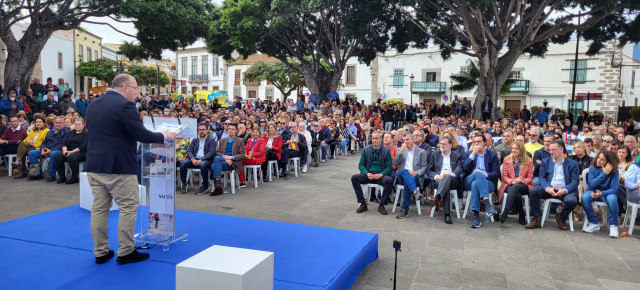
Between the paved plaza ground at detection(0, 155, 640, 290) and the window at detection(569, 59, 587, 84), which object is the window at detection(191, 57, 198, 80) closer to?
the window at detection(569, 59, 587, 84)

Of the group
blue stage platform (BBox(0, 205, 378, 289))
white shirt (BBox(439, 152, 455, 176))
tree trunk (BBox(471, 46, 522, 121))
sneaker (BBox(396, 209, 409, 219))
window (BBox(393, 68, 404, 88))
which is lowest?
sneaker (BBox(396, 209, 409, 219))

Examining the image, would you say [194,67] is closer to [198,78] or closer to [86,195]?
[198,78]

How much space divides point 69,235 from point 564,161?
5.95 metres

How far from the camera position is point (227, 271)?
254 cm

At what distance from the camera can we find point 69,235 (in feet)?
14.7

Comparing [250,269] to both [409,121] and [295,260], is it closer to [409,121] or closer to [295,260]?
[295,260]

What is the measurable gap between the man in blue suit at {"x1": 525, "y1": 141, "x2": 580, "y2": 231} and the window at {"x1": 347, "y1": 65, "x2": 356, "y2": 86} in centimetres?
3529

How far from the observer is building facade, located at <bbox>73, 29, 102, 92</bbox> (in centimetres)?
4038

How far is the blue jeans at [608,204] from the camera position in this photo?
558cm

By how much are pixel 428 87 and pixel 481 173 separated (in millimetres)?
31930

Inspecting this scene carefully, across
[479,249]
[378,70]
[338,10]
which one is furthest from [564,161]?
[378,70]

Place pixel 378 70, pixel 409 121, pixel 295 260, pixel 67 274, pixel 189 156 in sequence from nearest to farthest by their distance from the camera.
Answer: pixel 67 274 < pixel 295 260 < pixel 189 156 < pixel 409 121 < pixel 378 70

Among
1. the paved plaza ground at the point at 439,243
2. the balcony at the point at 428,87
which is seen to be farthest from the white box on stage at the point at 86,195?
the balcony at the point at 428,87

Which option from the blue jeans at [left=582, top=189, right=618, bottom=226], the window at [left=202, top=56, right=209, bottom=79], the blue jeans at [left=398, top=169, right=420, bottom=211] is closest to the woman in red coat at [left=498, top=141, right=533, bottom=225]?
the blue jeans at [left=582, top=189, right=618, bottom=226]
